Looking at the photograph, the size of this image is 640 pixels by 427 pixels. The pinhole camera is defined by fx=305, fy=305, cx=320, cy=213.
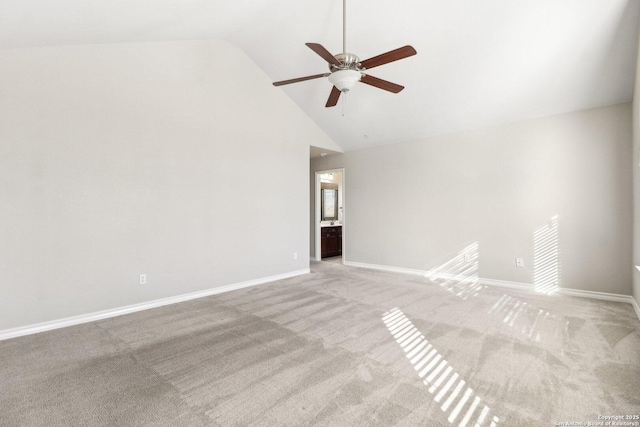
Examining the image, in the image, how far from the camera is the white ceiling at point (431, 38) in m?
2.81

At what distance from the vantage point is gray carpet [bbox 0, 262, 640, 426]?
1.74m

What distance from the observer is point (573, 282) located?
411cm

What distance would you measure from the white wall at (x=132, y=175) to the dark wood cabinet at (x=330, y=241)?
2.13 meters

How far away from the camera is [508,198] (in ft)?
15.0

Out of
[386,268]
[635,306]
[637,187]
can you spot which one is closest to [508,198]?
[637,187]

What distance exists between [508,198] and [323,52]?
12.0 ft

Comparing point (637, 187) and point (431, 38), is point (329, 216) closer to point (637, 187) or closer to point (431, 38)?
point (431, 38)

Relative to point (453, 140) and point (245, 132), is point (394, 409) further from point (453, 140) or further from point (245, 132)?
point (453, 140)

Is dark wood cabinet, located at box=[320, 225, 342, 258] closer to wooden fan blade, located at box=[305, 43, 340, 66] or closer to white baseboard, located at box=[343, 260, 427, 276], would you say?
white baseboard, located at box=[343, 260, 427, 276]

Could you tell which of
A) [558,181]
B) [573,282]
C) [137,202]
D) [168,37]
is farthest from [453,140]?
[137,202]

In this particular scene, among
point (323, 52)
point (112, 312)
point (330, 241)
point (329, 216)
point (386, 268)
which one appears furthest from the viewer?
point (329, 216)

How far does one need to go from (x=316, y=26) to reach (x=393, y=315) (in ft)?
11.8

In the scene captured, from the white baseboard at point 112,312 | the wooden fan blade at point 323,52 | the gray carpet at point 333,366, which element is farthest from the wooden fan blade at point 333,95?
the white baseboard at point 112,312

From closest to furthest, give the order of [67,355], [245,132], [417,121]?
[67,355], [245,132], [417,121]
